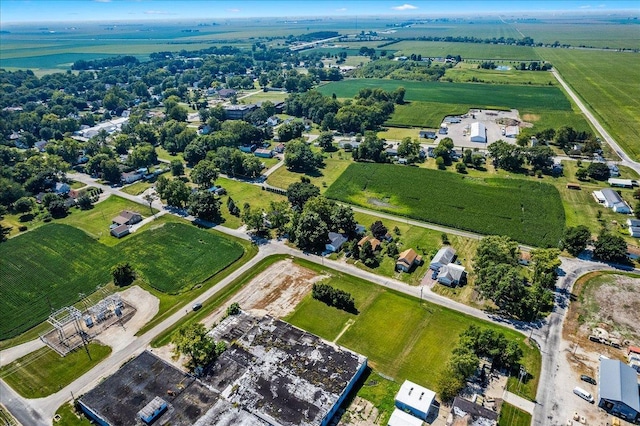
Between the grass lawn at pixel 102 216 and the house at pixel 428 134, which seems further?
the house at pixel 428 134

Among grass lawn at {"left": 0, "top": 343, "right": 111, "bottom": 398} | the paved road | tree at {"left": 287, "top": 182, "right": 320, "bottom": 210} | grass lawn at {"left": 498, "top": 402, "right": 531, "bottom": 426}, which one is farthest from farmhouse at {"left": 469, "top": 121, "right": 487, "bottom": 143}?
grass lawn at {"left": 0, "top": 343, "right": 111, "bottom": 398}

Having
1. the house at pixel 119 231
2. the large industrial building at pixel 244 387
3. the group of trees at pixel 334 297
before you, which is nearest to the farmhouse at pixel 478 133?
the group of trees at pixel 334 297

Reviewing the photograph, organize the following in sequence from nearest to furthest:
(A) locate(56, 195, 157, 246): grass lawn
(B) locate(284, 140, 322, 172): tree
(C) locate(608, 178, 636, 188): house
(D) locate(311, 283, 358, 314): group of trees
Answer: (D) locate(311, 283, 358, 314): group of trees → (A) locate(56, 195, 157, 246): grass lawn → (C) locate(608, 178, 636, 188): house → (B) locate(284, 140, 322, 172): tree

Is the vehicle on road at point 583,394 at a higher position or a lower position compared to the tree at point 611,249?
lower

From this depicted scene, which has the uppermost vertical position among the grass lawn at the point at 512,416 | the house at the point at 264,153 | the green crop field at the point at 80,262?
the house at the point at 264,153

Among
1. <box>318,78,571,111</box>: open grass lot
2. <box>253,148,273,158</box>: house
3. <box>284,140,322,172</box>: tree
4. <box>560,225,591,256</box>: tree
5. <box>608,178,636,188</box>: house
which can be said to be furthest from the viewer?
<box>318,78,571,111</box>: open grass lot

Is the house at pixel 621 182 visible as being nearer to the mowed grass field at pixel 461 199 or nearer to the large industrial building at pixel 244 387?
the mowed grass field at pixel 461 199

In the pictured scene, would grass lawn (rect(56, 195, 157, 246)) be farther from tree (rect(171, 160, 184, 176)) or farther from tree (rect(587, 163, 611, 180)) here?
tree (rect(587, 163, 611, 180))
